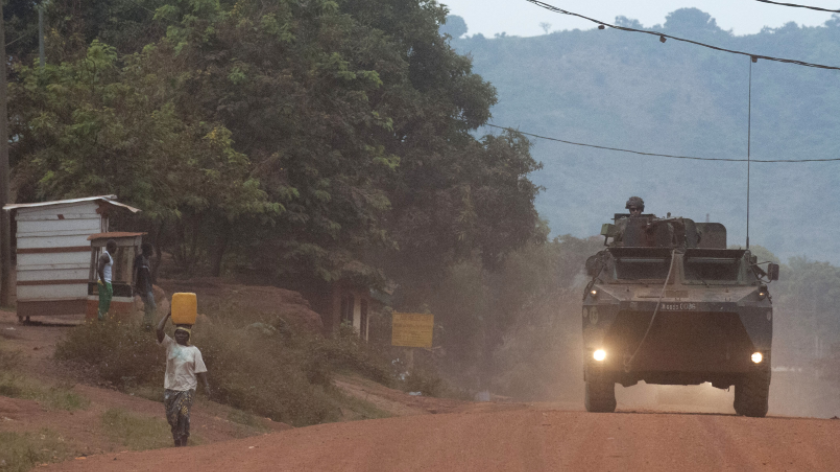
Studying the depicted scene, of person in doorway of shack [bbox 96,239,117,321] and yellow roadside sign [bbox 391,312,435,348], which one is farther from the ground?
person in doorway of shack [bbox 96,239,117,321]

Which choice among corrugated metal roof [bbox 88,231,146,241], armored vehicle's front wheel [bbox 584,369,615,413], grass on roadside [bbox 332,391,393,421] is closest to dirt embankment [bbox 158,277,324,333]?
grass on roadside [bbox 332,391,393,421]

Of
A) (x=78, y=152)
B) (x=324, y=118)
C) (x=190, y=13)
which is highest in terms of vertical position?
(x=190, y=13)

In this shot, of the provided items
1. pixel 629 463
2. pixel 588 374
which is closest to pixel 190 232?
pixel 588 374

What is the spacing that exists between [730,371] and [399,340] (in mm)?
21749

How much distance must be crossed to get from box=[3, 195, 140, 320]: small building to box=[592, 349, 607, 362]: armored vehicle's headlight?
11.2 metres

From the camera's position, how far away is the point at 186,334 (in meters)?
11.7

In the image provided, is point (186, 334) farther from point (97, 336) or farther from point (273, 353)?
Result: point (273, 353)

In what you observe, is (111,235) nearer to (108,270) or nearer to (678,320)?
(108,270)

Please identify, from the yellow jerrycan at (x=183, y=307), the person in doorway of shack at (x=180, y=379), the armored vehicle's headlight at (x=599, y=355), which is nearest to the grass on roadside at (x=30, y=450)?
the person in doorway of shack at (x=180, y=379)

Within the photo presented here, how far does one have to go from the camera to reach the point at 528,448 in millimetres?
10055

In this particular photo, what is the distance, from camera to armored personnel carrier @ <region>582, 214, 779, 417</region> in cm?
1409

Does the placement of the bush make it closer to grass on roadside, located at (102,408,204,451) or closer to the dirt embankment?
grass on roadside, located at (102,408,204,451)

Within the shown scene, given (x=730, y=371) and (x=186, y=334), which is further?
(x=730, y=371)

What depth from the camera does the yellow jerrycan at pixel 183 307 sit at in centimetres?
1142
